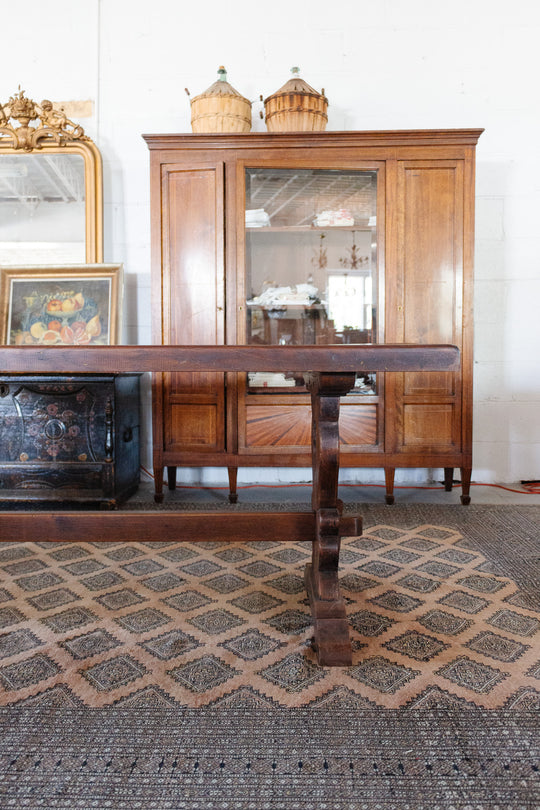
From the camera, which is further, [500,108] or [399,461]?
[500,108]

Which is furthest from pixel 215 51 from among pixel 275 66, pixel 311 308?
pixel 311 308

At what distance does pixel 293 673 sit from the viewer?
1319 millimetres

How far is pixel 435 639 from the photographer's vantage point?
149 cm

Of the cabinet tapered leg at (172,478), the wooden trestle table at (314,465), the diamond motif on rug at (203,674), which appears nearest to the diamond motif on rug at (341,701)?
the wooden trestle table at (314,465)

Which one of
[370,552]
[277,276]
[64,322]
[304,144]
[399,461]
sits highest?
[304,144]

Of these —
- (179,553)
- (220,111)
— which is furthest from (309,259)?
(179,553)

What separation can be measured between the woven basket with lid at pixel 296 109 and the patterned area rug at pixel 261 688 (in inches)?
89.5

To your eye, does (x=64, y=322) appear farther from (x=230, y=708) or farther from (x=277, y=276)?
(x=230, y=708)

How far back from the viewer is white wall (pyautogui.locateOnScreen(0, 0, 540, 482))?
130 inches

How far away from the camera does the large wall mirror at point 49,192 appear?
3303mm

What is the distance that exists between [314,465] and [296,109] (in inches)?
88.4

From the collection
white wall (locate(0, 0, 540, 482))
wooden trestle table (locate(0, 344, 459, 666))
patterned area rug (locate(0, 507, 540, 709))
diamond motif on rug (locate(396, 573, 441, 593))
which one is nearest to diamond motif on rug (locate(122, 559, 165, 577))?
patterned area rug (locate(0, 507, 540, 709))

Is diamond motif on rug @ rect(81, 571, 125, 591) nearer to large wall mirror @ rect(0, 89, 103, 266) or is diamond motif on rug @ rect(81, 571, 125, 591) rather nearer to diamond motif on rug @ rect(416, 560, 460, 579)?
diamond motif on rug @ rect(416, 560, 460, 579)

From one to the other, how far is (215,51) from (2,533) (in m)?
3.13
